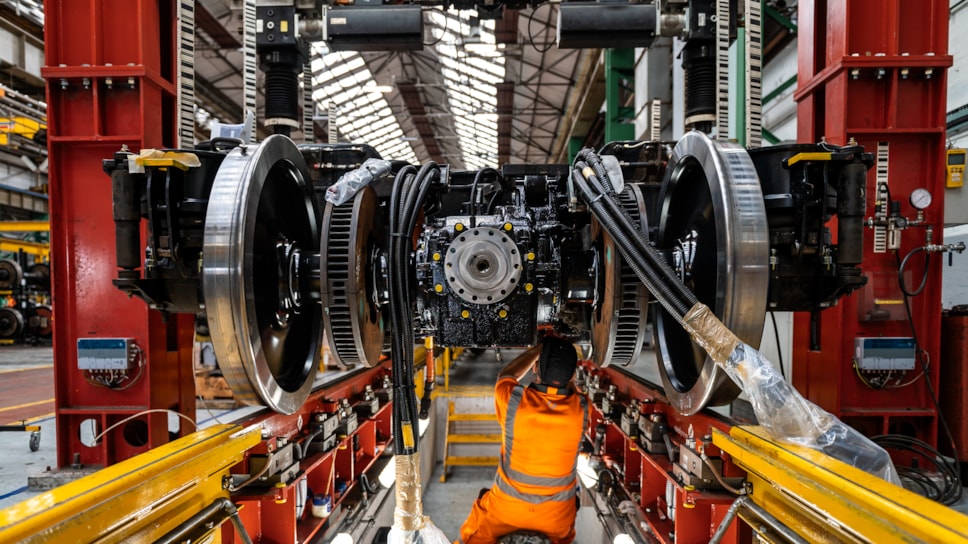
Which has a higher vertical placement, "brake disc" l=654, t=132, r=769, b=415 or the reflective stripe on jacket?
"brake disc" l=654, t=132, r=769, b=415

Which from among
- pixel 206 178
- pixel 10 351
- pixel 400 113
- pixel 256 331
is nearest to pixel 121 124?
pixel 206 178

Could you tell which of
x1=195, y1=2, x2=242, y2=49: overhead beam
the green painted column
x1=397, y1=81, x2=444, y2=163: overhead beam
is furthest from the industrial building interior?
x1=397, y1=81, x2=444, y2=163: overhead beam

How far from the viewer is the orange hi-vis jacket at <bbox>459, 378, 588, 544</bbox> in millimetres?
Result: 2695

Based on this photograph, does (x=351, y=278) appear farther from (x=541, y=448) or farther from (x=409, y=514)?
(x=541, y=448)

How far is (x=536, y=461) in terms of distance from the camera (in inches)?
108

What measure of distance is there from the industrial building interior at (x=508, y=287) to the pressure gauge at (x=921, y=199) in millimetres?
63

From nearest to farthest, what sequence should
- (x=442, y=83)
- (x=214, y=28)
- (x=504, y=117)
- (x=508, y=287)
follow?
1. (x=508, y=287)
2. (x=214, y=28)
3. (x=442, y=83)
4. (x=504, y=117)

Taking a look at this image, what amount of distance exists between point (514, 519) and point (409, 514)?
4.17 feet

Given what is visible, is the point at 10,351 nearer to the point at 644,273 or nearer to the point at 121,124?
the point at 121,124

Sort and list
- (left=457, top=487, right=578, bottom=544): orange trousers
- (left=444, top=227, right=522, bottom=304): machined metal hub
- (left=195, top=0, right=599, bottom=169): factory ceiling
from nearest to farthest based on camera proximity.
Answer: (left=444, top=227, right=522, bottom=304): machined metal hub < (left=457, top=487, right=578, bottom=544): orange trousers < (left=195, top=0, right=599, bottom=169): factory ceiling

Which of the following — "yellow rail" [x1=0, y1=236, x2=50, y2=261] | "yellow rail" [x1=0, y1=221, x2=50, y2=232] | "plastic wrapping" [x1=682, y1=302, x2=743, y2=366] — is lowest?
"plastic wrapping" [x1=682, y1=302, x2=743, y2=366]

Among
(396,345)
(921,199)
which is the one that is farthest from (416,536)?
(921,199)

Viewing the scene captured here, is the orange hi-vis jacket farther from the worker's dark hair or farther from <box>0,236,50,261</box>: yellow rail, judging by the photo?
Result: <box>0,236,50,261</box>: yellow rail

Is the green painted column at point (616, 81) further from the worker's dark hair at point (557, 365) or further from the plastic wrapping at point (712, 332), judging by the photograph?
the plastic wrapping at point (712, 332)
